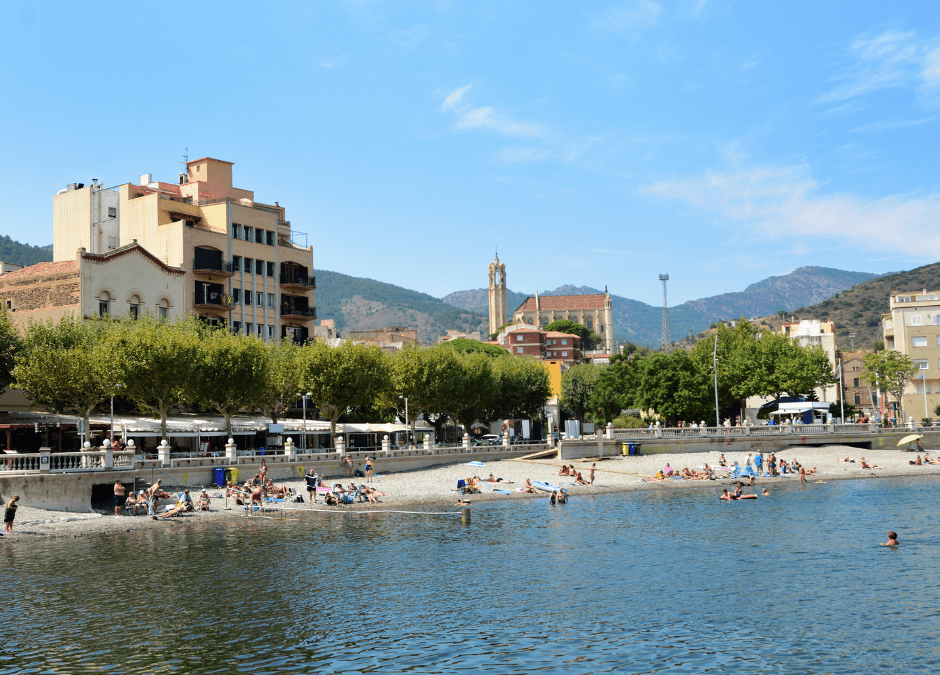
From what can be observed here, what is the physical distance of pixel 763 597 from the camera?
26141 millimetres

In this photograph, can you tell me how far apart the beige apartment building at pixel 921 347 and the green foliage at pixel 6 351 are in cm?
9616

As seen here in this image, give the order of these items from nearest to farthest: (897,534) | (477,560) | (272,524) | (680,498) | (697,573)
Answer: (697,573) → (477,560) → (897,534) → (272,524) → (680,498)

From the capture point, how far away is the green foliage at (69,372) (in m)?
51.9

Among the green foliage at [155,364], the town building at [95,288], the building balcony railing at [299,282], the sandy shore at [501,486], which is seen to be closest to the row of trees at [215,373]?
the green foliage at [155,364]

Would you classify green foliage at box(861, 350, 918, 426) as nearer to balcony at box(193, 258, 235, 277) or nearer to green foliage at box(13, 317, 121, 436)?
balcony at box(193, 258, 235, 277)

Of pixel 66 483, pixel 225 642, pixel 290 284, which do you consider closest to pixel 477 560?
pixel 225 642

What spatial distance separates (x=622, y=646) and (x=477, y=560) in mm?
11635

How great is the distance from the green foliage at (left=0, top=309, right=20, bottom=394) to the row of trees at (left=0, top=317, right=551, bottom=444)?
9 centimetres

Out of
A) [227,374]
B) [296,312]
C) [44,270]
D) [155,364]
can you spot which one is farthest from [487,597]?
[296,312]

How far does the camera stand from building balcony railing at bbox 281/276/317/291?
8562cm

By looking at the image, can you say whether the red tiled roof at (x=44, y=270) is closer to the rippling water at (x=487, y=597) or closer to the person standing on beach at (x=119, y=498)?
the person standing on beach at (x=119, y=498)

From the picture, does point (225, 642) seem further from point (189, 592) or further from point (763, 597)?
point (763, 597)

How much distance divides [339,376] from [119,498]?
22485mm

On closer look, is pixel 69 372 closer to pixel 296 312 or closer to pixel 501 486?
pixel 501 486
